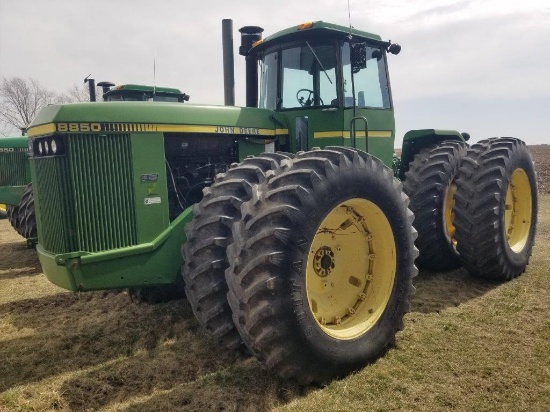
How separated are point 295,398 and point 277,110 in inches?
118

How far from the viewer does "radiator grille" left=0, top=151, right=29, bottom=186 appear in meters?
8.98

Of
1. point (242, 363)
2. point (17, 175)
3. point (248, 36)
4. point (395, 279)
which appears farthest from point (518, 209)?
point (17, 175)

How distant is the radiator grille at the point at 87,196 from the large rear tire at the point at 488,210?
359cm

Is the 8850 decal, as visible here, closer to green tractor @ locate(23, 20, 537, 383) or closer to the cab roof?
green tractor @ locate(23, 20, 537, 383)

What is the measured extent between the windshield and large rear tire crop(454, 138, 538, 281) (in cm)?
191

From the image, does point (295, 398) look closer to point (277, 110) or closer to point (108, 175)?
point (108, 175)

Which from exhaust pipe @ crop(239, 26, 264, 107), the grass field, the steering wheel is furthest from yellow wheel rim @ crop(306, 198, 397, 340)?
exhaust pipe @ crop(239, 26, 264, 107)

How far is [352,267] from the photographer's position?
3.81 metres

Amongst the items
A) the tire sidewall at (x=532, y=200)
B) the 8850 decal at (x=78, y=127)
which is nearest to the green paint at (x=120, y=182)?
the 8850 decal at (x=78, y=127)

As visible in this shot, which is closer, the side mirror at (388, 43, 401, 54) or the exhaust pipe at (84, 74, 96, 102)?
the side mirror at (388, 43, 401, 54)

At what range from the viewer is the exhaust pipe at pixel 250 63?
220 inches

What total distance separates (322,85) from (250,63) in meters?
1.17

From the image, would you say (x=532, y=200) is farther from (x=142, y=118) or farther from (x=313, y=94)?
(x=142, y=118)

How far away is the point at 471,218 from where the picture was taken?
17.1ft
